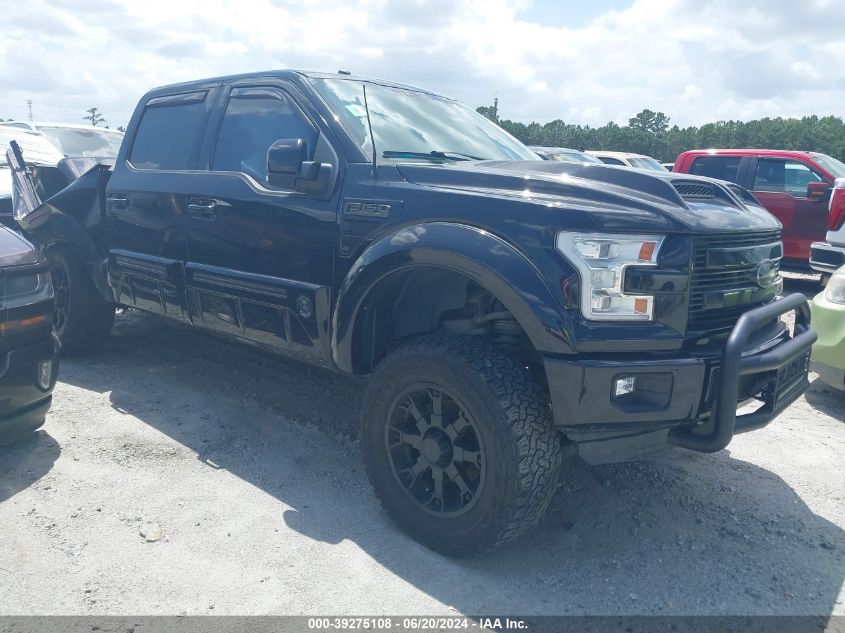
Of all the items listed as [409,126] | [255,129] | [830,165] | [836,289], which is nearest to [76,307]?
[255,129]

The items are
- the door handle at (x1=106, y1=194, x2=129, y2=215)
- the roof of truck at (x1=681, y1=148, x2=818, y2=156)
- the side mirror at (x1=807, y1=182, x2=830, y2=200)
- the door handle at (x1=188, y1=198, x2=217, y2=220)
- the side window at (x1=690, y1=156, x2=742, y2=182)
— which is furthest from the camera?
the side window at (x1=690, y1=156, x2=742, y2=182)

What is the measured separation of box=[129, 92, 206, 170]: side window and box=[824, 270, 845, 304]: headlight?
421 centimetres

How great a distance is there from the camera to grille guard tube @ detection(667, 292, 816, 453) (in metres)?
2.52

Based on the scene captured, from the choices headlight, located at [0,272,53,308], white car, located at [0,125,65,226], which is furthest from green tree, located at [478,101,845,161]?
headlight, located at [0,272,53,308]

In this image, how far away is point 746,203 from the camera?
3.27 m

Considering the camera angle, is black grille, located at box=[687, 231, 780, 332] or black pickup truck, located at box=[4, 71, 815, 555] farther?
black grille, located at box=[687, 231, 780, 332]

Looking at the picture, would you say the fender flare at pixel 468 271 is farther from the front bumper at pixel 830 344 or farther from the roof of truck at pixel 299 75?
the front bumper at pixel 830 344

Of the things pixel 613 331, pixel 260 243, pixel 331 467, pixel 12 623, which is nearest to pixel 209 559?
pixel 12 623

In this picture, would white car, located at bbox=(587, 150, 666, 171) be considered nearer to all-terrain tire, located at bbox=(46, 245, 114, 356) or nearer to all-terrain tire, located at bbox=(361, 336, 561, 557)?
all-terrain tire, located at bbox=(46, 245, 114, 356)

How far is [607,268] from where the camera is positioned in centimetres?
253

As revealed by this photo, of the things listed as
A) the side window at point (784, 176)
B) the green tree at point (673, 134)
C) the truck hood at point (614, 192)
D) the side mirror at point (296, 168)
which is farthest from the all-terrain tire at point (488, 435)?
the green tree at point (673, 134)

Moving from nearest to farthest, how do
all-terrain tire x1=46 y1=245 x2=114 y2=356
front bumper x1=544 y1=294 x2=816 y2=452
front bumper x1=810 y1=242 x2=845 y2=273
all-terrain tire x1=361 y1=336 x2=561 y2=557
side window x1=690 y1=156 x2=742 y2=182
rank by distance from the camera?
front bumper x1=544 y1=294 x2=816 y2=452
all-terrain tire x1=361 y1=336 x2=561 y2=557
all-terrain tire x1=46 y1=245 x2=114 y2=356
front bumper x1=810 y1=242 x2=845 y2=273
side window x1=690 y1=156 x2=742 y2=182

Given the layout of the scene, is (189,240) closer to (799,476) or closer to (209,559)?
(209,559)

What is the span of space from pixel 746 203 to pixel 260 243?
7.91 ft
